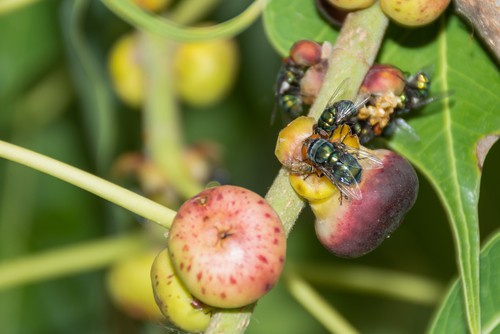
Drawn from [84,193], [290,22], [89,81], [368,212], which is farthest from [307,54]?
[84,193]

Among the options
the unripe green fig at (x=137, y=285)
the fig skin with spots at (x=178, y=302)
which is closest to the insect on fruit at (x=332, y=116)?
the fig skin with spots at (x=178, y=302)

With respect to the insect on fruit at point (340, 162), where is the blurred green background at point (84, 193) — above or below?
below

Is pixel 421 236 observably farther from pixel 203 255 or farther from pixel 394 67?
pixel 203 255

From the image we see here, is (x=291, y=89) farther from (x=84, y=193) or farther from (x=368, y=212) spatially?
(x=84, y=193)

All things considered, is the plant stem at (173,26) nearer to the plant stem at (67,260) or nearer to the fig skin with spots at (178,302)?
the fig skin with spots at (178,302)

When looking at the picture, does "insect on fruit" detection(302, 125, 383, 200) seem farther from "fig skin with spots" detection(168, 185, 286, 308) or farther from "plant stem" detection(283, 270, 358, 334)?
"plant stem" detection(283, 270, 358, 334)

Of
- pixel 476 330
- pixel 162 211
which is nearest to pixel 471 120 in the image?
pixel 476 330
